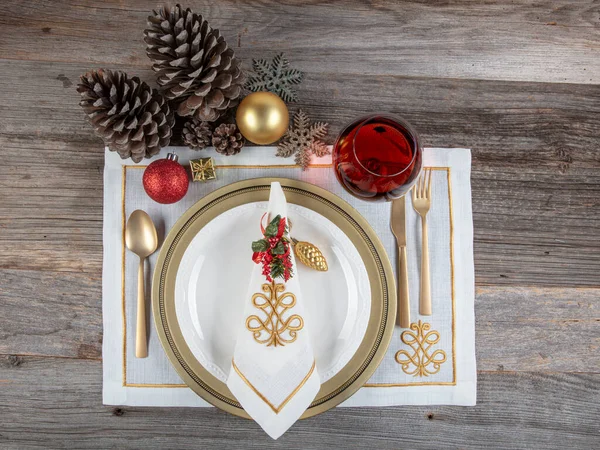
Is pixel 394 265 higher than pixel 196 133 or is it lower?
lower

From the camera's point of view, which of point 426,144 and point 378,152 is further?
point 426,144

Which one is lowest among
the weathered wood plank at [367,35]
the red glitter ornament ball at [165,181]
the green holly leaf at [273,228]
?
the green holly leaf at [273,228]

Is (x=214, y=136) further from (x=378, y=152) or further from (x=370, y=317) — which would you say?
(x=370, y=317)

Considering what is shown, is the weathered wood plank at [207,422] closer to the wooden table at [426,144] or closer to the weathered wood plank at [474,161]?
the wooden table at [426,144]

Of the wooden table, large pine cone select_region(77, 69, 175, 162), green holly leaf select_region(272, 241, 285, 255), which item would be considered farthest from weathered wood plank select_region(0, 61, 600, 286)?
green holly leaf select_region(272, 241, 285, 255)

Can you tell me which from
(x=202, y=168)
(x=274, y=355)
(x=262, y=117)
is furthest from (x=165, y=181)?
(x=274, y=355)

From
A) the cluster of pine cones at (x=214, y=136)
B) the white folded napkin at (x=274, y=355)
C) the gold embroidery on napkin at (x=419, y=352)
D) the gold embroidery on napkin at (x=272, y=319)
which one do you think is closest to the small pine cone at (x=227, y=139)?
the cluster of pine cones at (x=214, y=136)

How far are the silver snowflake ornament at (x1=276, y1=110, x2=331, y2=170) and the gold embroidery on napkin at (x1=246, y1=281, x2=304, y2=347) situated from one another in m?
0.21

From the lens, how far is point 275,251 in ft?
1.94

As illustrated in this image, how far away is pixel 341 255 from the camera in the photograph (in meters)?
0.65

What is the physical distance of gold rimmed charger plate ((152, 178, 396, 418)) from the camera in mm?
631

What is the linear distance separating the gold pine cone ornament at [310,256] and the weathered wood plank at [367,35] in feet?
0.99

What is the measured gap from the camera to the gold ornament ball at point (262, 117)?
2.07 feet

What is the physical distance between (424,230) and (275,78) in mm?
347
